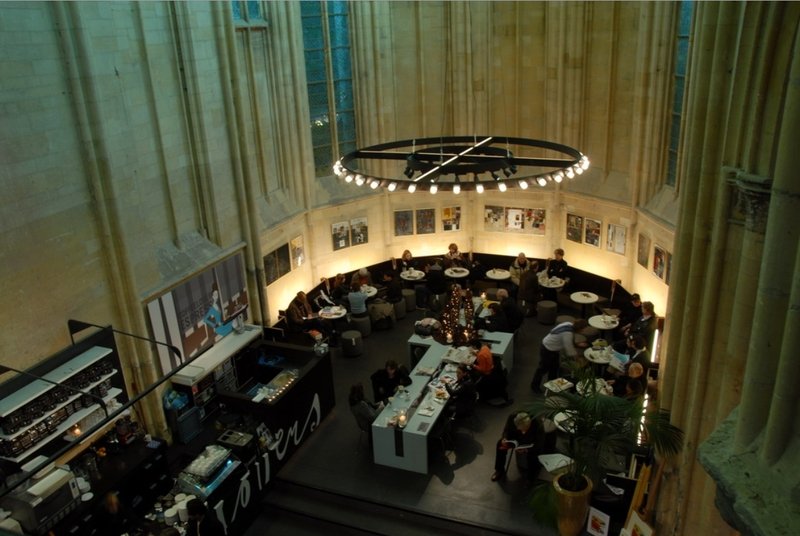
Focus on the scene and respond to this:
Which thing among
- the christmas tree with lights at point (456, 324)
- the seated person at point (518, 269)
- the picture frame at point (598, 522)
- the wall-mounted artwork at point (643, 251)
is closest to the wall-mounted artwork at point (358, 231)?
the seated person at point (518, 269)

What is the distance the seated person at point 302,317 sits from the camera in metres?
13.6

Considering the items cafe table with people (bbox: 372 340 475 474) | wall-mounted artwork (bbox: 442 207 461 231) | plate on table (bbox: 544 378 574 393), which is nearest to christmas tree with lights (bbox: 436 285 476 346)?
cafe table with people (bbox: 372 340 475 474)

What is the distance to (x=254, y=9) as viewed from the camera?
13.4 meters

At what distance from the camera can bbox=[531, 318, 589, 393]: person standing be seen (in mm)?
11453

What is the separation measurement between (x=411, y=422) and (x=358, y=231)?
24.0 feet

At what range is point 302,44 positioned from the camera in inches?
558

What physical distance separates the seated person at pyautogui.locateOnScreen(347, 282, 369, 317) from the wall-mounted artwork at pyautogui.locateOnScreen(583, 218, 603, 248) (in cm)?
543

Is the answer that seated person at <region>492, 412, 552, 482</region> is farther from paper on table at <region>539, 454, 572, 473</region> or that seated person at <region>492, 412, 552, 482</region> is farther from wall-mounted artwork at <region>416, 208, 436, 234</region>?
wall-mounted artwork at <region>416, 208, 436, 234</region>

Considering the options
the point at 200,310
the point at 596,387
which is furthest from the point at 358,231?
the point at 596,387

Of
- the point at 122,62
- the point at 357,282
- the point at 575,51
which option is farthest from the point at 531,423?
the point at 575,51

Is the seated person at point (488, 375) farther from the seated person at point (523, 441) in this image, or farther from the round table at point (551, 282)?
the round table at point (551, 282)

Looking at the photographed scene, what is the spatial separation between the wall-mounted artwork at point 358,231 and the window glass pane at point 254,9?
5114mm

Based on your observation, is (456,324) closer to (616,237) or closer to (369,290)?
(369,290)

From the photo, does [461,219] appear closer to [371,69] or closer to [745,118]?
[371,69]
